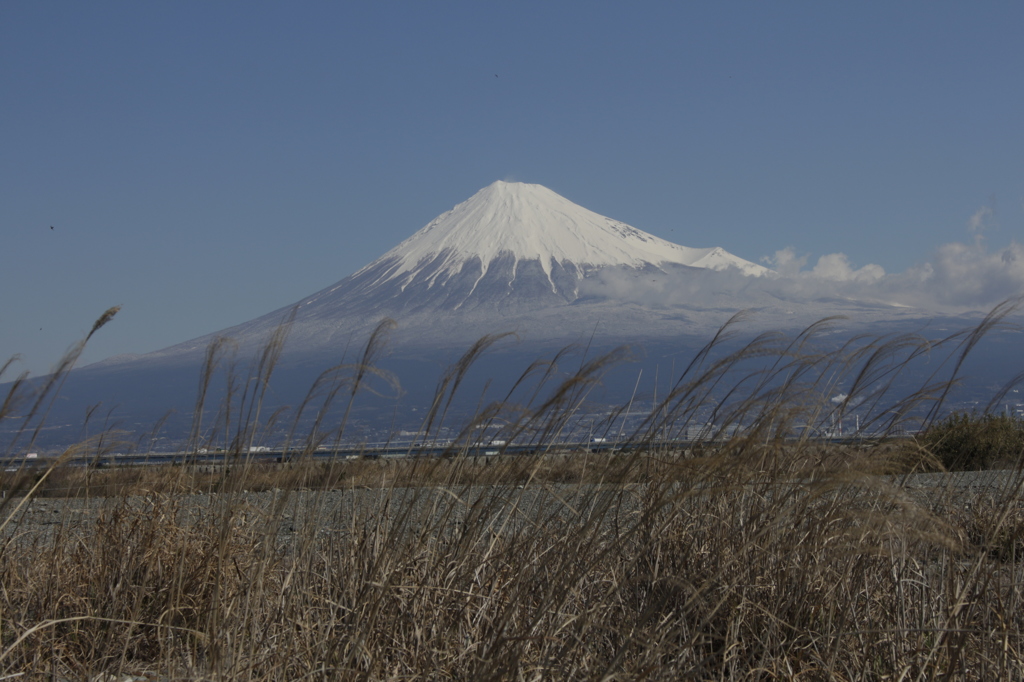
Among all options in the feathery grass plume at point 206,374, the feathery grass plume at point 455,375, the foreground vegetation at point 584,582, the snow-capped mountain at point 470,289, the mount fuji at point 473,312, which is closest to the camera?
the foreground vegetation at point 584,582

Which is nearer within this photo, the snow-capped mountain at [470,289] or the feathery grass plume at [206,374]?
the feathery grass plume at [206,374]

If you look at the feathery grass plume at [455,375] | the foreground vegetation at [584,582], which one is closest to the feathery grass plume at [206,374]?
the foreground vegetation at [584,582]

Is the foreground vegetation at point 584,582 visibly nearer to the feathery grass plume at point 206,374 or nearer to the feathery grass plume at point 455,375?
the feathery grass plume at point 455,375

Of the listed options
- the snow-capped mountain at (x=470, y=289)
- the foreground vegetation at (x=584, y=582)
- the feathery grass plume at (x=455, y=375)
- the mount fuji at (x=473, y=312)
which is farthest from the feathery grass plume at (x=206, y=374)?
the snow-capped mountain at (x=470, y=289)

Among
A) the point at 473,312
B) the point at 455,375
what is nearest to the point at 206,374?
the point at 455,375

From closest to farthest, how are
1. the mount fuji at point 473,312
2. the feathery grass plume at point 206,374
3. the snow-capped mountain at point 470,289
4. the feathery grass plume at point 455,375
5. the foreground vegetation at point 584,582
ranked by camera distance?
1. the foreground vegetation at point 584,582
2. the feathery grass plume at point 455,375
3. the feathery grass plume at point 206,374
4. the mount fuji at point 473,312
5. the snow-capped mountain at point 470,289

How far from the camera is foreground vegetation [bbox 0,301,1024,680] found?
213 centimetres

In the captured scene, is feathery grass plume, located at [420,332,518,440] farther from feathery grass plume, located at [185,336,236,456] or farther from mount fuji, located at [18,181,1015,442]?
mount fuji, located at [18,181,1015,442]

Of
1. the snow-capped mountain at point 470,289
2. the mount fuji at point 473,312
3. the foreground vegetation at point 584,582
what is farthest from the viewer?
the snow-capped mountain at point 470,289

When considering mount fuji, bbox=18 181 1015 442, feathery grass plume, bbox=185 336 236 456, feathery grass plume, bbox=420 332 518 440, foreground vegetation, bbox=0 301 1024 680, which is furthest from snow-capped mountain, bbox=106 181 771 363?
feathery grass plume, bbox=420 332 518 440

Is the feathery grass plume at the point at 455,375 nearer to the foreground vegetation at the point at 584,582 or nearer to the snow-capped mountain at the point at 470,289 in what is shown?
the foreground vegetation at the point at 584,582

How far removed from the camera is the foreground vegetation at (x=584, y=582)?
2131mm

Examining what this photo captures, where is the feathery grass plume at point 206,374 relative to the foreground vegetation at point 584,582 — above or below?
above

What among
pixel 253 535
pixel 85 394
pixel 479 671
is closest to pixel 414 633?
pixel 479 671
